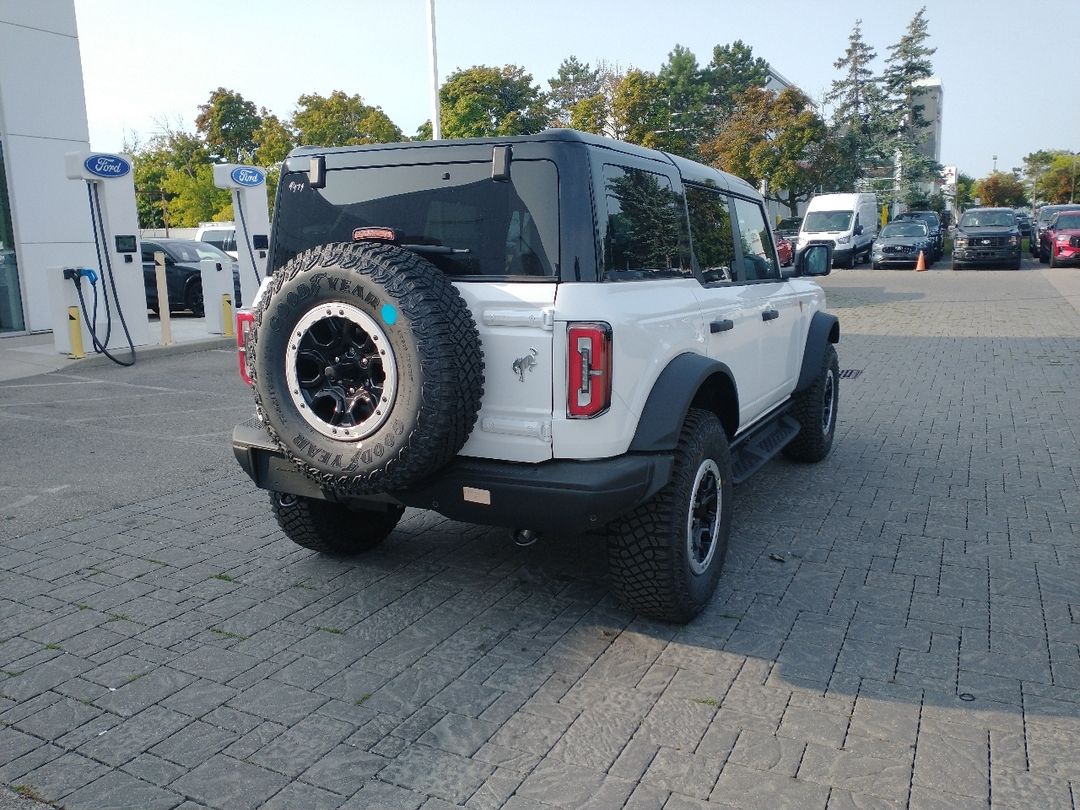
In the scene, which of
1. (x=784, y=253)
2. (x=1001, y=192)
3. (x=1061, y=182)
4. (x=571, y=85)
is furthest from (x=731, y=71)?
(x=784, y=253)

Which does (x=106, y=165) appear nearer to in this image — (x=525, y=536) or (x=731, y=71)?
(x=525, y=536)

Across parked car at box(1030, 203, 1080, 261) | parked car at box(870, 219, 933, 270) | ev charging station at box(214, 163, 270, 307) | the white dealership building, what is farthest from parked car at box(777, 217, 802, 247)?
the white dealership building

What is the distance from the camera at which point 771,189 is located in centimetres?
4300

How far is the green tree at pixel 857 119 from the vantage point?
51.3 m

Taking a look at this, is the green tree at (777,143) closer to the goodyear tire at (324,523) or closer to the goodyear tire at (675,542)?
the goodyear tire at (324,523)

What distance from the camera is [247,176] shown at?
13992 millimetres

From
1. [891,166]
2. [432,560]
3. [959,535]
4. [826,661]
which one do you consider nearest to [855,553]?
[959,535]

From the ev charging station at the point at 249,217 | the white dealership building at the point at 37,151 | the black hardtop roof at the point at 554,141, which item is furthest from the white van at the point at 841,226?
the black hardtop roof at the point at 554,141

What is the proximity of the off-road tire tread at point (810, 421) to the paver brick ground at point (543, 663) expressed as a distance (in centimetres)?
46

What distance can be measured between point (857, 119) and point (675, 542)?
195 feet

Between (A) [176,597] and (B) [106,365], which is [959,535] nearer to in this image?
(A) [176,597]

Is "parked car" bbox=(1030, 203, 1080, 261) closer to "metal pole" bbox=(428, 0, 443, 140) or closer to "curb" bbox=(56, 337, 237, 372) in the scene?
"metal pole" bbox=(428, 0, 443, 140)

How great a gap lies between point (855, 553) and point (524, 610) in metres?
1.88

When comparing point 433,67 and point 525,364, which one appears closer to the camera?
point 525,364
